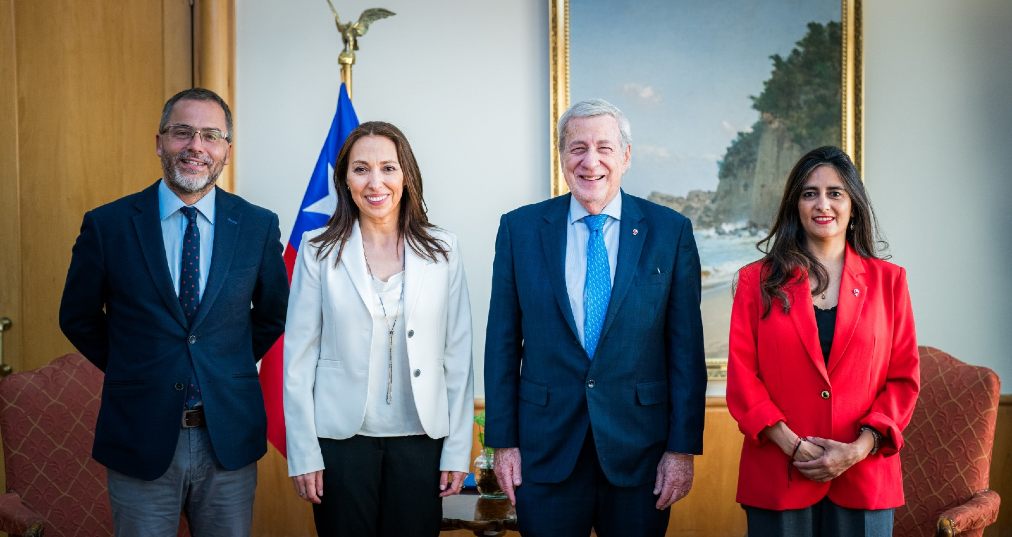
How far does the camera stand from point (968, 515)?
2.63 metres

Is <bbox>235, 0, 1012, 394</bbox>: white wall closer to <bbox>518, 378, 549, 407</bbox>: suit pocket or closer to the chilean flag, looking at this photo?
the chilean flag

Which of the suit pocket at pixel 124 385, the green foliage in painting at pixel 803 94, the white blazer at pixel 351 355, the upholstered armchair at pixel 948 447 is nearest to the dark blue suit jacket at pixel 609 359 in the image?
the white blazer at pixel 351 355

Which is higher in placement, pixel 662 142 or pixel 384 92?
pixel 384 92

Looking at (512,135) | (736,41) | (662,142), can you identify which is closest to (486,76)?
(512,135)

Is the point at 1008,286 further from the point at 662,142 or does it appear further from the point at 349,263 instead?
the point at 349,263

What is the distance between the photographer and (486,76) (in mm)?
3811

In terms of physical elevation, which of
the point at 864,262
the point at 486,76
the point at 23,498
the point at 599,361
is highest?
the point at 486,76

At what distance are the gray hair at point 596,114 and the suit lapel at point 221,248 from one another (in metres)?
0.90

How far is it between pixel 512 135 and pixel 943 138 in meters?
1.88

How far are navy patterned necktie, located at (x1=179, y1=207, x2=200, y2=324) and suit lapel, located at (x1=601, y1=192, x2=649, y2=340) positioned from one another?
41.2 inches

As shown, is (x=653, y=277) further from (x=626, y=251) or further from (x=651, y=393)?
(x=651, y=393)

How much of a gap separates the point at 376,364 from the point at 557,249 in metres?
0.55

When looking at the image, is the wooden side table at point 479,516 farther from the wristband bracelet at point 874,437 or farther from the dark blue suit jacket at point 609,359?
the wristband bracelet at point 874,437

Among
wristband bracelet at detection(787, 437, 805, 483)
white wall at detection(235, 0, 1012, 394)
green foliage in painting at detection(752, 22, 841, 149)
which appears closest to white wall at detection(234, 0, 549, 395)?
white wall at detection(235, 0, 1012, 394)
